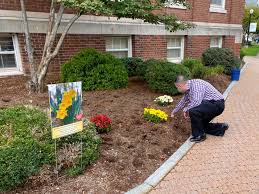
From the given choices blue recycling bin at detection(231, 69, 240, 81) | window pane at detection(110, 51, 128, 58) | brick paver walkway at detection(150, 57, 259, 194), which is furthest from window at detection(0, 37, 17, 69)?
blue recycling bin at detection(231, 69, 240, 81)

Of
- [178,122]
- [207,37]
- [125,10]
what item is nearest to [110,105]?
[178,122]

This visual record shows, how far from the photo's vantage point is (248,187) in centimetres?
384

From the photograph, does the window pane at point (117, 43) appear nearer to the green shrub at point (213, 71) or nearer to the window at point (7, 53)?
the green shrub at point (213, 71)

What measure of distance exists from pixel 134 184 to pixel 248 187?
1565mm

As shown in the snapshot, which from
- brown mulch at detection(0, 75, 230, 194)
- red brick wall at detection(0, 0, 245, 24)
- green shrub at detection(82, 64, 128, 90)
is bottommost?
brown mulch at detection(0, 75, 230, 194)

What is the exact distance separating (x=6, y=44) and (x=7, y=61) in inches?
18.6

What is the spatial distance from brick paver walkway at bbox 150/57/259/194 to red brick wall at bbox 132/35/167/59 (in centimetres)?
545

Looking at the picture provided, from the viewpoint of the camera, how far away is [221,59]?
12.7 m

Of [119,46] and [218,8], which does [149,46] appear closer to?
[119,46]

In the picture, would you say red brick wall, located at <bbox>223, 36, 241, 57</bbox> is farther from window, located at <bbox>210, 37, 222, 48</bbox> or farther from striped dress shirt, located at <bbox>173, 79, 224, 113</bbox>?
striped dress shirt, located at <bbox>173, 79, 224, 113</bbox>

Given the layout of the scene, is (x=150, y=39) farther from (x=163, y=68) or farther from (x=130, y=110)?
(x=130, y=110)

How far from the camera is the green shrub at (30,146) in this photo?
11.1 feet

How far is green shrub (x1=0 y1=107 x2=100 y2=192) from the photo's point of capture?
339 centimetres

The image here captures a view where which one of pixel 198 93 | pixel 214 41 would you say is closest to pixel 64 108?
pixel 198 93
